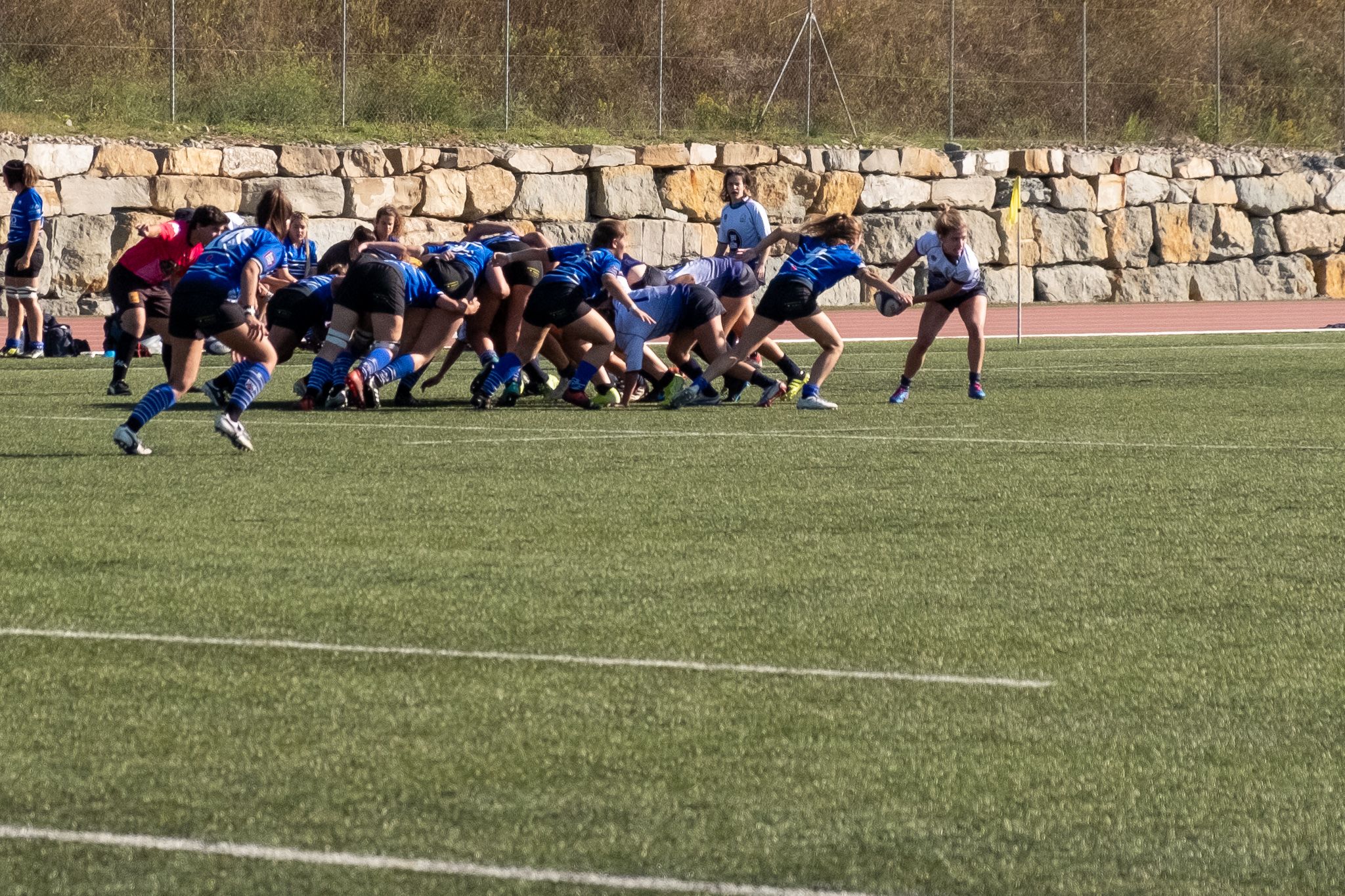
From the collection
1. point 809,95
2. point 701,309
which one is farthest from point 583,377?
point 809,95

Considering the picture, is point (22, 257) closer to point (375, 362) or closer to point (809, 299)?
point (375, 362)

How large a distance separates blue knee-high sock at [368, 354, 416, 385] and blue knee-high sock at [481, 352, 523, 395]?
54 centimetres

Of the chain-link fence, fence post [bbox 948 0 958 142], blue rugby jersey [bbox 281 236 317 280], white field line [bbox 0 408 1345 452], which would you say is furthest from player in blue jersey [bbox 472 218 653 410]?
fence post [bbox 948 0 958 142]

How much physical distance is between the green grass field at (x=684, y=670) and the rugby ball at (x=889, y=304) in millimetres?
3186

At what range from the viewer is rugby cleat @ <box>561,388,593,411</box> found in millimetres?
15586

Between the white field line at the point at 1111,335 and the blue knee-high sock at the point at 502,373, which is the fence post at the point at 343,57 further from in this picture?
the blue knee-high sock at the point at 502,373

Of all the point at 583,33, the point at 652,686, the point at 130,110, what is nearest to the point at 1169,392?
the point at 652,686

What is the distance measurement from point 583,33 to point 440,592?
30.2m

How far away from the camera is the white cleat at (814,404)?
50.5 ft

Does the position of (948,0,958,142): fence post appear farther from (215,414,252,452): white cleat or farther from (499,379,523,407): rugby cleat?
(215,414,252,452): white cleat

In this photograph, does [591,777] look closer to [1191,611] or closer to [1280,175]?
[1191,611]

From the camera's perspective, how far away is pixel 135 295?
1717cm

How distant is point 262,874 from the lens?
4.14 metres

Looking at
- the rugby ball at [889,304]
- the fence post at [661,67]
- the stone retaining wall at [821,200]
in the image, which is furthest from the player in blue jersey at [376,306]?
the fence post at [661,67]
